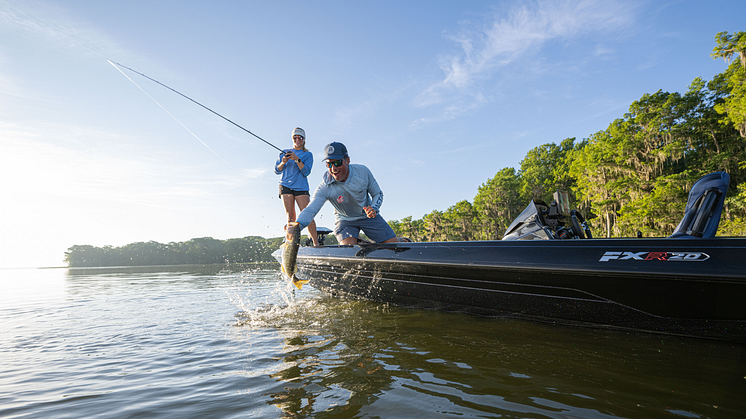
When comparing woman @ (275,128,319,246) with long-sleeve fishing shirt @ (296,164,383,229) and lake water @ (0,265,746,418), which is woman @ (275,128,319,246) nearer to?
long-sleeve fishing shirt @ (296,164,383,229)

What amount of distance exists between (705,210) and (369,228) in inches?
144

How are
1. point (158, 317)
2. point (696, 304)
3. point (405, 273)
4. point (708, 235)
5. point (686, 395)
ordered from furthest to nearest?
point (158, 317), point (405, 273), point (708, 235), point (696, 304), point (686, 395)

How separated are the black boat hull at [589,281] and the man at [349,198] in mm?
982

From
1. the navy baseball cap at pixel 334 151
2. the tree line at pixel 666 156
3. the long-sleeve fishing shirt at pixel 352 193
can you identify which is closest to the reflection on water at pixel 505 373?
the long-sleeve fishing shirt at pixel 352 193

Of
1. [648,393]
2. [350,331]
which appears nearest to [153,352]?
[350,331]

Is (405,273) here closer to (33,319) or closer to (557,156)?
(33,319)

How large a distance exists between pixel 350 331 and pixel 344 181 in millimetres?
2144

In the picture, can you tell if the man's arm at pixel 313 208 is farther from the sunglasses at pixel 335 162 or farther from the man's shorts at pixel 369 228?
the man's shorts at pixel 369 228

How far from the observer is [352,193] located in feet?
15.8

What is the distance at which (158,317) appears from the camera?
14.8 feet

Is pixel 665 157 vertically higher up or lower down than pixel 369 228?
higher up

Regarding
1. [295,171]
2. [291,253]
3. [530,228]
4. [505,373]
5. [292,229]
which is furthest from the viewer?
[295,171]

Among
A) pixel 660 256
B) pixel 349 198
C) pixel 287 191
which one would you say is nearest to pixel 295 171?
pixel 287 191

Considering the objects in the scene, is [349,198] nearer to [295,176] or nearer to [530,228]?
[295,176]
